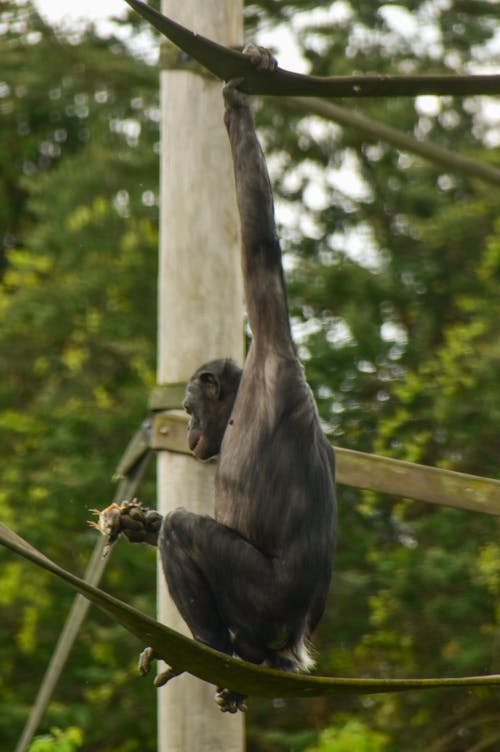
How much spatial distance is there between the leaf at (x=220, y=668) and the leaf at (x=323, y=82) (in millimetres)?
1493

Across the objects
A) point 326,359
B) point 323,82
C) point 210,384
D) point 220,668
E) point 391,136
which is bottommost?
point 220,668

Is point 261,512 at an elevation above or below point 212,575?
above

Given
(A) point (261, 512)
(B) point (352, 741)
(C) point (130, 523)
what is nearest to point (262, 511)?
(A) point (261, 512)

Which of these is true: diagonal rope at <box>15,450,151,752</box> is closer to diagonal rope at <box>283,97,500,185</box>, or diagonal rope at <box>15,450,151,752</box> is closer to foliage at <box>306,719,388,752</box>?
diagonal rope at <box>283,97,500,185</box>

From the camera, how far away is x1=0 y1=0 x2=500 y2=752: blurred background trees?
966 centimetres

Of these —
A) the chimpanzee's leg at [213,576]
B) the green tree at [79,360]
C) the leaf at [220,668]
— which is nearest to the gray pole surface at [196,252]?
the chimpanzee's leg at [213,576]

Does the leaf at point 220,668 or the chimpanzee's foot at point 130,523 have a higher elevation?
the chimpanzee's foot at point 130,523

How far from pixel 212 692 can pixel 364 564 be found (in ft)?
21.7

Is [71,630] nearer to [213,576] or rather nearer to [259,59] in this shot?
[213,576]

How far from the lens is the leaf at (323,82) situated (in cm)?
356

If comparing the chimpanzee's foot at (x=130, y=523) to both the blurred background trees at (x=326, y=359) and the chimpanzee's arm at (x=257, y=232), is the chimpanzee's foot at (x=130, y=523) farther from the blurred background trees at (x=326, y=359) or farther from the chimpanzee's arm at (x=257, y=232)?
the blurred background trees at (x=326, y=359)

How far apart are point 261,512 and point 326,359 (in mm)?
6203

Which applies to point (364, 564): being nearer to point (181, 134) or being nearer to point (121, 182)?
point (121, 182)

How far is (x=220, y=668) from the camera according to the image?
10.5ft
